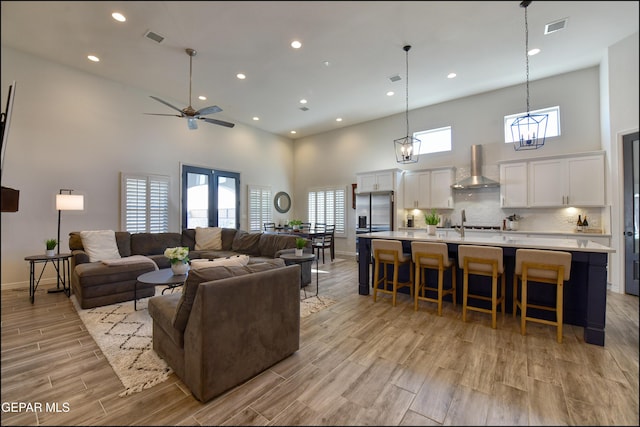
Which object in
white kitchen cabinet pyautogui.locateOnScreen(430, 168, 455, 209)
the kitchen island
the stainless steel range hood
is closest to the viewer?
the kitchen island

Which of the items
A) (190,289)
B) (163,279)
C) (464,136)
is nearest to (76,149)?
(163,279)

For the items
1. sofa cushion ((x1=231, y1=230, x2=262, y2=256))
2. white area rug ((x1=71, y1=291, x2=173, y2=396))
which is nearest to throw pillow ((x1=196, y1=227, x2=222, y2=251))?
sofa cushion ((x1=231, y1=230, x2=262, y2=256))

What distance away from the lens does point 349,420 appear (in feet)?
5.46

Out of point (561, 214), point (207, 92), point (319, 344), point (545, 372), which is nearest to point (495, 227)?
point (561, 214)

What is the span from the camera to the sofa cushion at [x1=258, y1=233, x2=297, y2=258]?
5.03m

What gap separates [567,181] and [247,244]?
6.30 meters

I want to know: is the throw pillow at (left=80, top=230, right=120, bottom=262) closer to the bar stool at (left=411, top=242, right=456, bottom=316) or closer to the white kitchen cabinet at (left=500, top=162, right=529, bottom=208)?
the bar stool at (left=411, top=242, right=456, bottom=316)

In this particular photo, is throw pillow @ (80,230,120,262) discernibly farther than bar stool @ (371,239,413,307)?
Yes

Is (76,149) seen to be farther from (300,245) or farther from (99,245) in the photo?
(300,245)

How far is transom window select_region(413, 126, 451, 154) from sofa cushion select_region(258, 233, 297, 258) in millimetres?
4294

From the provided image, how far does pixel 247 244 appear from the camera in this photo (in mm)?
5574

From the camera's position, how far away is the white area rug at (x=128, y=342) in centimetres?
208

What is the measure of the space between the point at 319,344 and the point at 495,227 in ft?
16.6

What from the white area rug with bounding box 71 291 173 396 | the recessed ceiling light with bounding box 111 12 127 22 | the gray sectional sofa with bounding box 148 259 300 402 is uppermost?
the recessed ceiling light with bounding box 111 12 127 22
